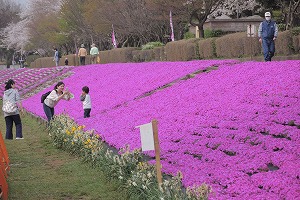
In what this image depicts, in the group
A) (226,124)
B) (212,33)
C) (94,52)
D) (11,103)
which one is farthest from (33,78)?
(226,124)

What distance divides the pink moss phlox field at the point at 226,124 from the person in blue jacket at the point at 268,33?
1180mm

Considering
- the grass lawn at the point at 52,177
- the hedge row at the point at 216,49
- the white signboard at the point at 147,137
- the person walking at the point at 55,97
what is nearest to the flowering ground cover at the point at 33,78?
the hedge row at the point at 216,49

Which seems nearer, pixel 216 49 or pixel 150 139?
pixel 150 139

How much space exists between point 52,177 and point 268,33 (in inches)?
346

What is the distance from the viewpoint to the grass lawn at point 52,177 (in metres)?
8.10

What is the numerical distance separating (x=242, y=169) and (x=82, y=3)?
48521 millimetres

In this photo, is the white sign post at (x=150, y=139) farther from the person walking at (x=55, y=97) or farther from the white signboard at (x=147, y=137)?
the person walking at (x=55, y=97)

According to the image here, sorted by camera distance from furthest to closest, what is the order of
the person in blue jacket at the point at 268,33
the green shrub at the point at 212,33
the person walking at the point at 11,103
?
1. the green shrub at the point at 212,33
2. the person in blue jacket at the point at 268,33
3. the person walking at the point at 11,103

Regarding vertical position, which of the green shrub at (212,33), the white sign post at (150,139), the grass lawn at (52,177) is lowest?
the grass lawn at (52,177)

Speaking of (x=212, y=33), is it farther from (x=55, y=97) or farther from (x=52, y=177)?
(x=52, y=177)

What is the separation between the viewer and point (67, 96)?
1344 cm

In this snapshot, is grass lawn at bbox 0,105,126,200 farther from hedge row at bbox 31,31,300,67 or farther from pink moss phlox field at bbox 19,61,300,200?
hedge row at bbox 31,31,300,67

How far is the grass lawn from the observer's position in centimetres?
810

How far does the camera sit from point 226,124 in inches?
389
